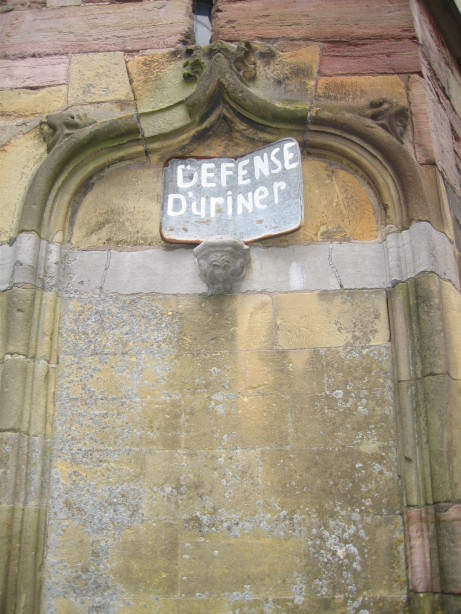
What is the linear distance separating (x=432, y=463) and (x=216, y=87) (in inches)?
97.9

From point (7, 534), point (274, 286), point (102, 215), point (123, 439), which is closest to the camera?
point (7, 534)

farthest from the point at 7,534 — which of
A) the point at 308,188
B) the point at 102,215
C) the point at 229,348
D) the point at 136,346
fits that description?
the point at 308,188

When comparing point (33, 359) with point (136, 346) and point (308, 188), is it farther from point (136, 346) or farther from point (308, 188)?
point (308, 188)

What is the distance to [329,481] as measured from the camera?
11.8 ft

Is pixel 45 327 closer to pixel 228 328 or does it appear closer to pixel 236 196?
pixel 228 328

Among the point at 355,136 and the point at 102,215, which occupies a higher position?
the point at 355,136

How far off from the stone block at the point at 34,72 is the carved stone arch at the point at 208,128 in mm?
414

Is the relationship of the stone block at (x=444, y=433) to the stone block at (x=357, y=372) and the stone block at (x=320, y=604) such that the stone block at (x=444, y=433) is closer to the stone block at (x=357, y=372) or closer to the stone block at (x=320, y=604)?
the stone block at (x=357, y=372)

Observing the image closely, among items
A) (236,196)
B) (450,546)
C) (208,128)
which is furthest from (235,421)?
(208,128)

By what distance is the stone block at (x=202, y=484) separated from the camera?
359 centimetres

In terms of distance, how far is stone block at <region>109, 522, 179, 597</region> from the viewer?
346 centimetres

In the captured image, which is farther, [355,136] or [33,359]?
[355,136]

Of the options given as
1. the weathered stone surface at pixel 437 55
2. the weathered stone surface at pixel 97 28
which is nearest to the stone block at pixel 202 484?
the weathered stone surface at pixel 97 28

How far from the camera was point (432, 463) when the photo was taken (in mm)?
3451
